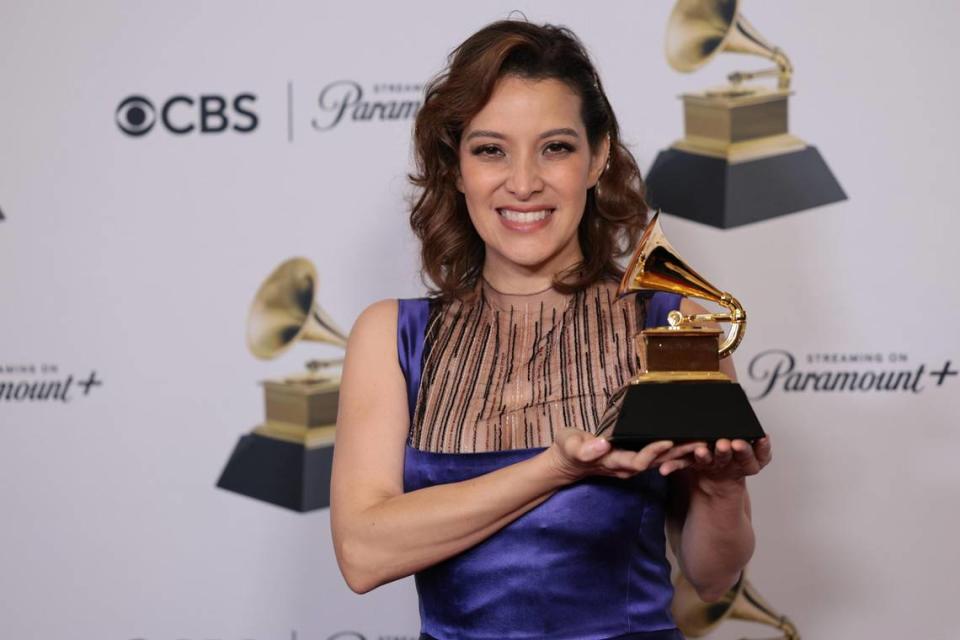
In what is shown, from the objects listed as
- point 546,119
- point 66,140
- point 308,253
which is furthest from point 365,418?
point 66,140

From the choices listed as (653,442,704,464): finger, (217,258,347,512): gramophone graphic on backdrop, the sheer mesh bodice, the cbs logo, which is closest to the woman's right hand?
(653,442,704,464): finger

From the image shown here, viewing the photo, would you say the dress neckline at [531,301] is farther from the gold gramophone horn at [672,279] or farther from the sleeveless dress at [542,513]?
the gold gramophone horn at [672,279]

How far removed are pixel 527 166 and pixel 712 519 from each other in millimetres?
503

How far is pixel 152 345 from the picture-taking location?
242 centimetres

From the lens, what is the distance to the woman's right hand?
136cm

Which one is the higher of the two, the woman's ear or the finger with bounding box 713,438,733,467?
the woman's ear

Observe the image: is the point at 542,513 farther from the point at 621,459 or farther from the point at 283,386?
the point at 283,386

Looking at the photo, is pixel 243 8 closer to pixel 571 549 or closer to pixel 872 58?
pixel 872 58

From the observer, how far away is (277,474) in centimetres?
242

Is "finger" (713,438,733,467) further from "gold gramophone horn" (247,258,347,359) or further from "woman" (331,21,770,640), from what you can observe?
"gold gramophone horn" (247,258,347,359)

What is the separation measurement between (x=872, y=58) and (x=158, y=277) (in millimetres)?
1368

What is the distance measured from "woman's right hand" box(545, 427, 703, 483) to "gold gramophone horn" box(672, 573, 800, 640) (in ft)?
3.27

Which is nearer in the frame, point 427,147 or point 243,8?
point 427,147

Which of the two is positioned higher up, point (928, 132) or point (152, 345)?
point (928, 132)
